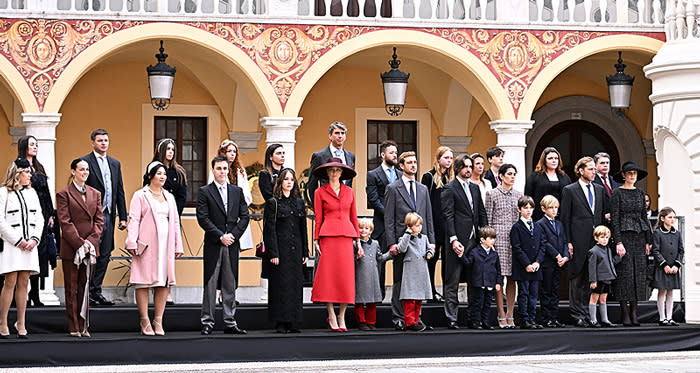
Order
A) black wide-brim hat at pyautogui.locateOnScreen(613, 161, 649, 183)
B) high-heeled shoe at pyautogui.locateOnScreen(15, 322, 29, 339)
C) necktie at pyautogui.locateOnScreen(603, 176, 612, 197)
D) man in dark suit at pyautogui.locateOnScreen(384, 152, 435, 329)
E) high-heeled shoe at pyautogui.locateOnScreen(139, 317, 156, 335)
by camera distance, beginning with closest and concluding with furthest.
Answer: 1. high-heeled shoe at pyautogui.locateOnScreen(15, 322, 29, 339)
2. high-heeled shoe at pyautogui.locateOnScreen(139, 317, 156, 335)
3. man in dark suit at pyautogui.locateOnScreen(384, 152, 435, 329)
4. black wide-brim hat at pyautogui.locateOnScreen(613, 161, 649, 183)
5. necktie at pyautogui.locateOnScreen(603, 176, 612, 197)

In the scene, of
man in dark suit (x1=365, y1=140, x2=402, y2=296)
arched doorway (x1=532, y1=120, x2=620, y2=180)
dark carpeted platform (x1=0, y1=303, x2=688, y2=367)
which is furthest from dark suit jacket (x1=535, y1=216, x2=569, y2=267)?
arched doorway (x1=532, y1=120, x2=620, y2=180)

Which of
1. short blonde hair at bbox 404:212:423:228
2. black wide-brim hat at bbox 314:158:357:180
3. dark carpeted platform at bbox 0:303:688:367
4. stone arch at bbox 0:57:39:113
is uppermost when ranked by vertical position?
stone arch at bbox 0:57:39:113

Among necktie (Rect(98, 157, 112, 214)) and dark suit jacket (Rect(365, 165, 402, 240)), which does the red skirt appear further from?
necktie (Rect(98, 157, 112, 214))

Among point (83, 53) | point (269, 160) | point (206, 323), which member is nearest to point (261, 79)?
point (83, 53)

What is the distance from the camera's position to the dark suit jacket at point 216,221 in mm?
12000

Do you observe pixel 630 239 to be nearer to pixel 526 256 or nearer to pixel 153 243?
pixel 526 256

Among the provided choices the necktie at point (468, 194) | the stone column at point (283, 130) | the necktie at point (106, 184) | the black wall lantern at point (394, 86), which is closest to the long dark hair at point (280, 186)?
the necktie at point (468, 194)

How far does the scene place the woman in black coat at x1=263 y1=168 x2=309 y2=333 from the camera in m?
12.1

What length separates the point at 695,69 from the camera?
1471 cm

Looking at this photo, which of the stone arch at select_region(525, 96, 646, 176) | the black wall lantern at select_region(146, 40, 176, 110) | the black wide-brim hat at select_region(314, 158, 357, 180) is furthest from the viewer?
the stone arch at select_region(525, 96, 646, 176)

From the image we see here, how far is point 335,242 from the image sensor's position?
39.9ft

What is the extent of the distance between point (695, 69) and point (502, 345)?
4477 millimetres

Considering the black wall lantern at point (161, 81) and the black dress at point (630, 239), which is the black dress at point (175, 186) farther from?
the black dress at point (630, 239)

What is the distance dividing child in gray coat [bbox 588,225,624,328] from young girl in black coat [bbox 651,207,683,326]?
50 cm
